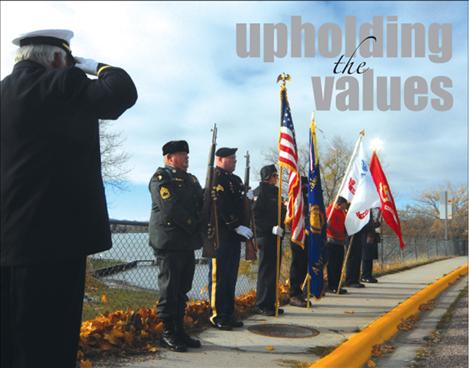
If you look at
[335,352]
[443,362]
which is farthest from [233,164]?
[443,362]

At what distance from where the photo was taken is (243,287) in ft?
33.6

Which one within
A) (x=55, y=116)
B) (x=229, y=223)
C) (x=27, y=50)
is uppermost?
(x=27, y=50)

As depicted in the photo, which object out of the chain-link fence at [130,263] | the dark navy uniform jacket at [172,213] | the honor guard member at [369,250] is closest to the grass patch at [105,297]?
the chain-link fence at [130,263]

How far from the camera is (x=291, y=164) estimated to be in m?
6.28

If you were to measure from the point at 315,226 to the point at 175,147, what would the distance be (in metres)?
3.00

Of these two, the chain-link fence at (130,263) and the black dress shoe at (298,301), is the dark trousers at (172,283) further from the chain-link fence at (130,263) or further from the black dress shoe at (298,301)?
the black dress shoe at (298,301)

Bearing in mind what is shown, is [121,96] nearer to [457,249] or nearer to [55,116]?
[55,116]

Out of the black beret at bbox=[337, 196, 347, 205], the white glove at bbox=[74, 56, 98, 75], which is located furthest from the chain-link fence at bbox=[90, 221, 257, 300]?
the black beret at bbox=[337, 196, 347, 205]

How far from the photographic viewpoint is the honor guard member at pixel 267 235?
615cm

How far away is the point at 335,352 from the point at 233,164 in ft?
8.14

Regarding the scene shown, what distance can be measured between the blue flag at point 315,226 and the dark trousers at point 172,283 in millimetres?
2742

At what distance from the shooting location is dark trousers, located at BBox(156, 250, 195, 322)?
13.7 ft

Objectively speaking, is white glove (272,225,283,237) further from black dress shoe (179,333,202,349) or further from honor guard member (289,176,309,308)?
black dress shoe (179,333,202,349)

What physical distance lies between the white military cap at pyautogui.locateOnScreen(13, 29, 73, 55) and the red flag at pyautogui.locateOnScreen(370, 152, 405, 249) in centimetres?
866
